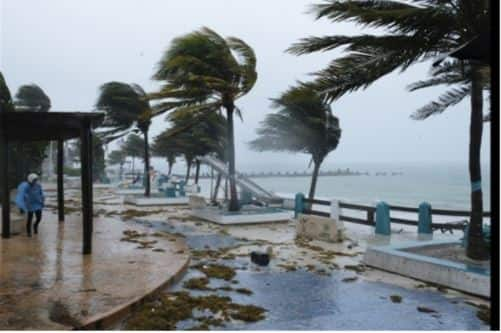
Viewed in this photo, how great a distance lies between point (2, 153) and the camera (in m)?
9.48

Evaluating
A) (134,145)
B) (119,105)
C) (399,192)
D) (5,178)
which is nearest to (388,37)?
(5,178)

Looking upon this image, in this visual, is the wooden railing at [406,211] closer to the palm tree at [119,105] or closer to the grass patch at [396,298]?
the grass patch at [396,298]

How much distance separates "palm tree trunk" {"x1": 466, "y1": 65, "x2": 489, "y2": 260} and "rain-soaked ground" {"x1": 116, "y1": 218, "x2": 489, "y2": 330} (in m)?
1.21

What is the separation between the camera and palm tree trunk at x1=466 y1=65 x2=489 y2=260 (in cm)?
702

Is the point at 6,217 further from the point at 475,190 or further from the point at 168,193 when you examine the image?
the point at 168,193

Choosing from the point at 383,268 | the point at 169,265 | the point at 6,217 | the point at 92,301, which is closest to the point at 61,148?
the point at 6,217

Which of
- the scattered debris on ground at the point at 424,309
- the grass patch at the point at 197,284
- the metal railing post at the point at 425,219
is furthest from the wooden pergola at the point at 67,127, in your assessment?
the metal railing post at the point at 425,219

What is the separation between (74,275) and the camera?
21.3ft

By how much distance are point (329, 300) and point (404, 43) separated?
13.2 feet

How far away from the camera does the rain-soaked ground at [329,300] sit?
4.86m

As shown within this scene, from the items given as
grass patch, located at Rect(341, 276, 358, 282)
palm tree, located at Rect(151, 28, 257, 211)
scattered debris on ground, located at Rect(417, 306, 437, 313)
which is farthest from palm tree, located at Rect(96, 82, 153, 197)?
scattered debris on ground, located at Rect(417, 306, 437, 313)

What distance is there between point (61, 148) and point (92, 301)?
9505 mm

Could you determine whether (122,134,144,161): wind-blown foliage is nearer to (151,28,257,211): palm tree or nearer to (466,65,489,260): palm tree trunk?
(151,28,257,211): palm tree

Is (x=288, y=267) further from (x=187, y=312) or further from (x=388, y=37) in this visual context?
(x=388, y=37)
